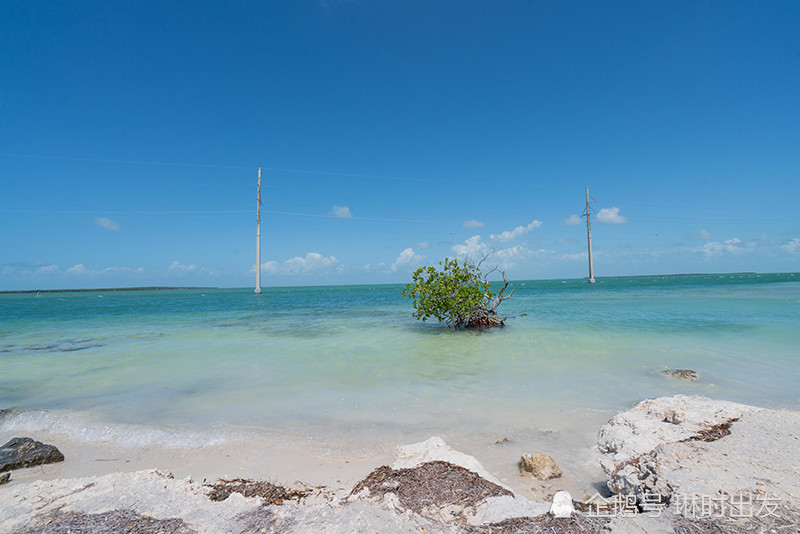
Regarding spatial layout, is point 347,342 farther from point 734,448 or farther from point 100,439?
point 734,448

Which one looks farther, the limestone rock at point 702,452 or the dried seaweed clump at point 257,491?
the dried seaweed clump at point 257,491

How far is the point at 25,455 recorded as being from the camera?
4828 millimetres

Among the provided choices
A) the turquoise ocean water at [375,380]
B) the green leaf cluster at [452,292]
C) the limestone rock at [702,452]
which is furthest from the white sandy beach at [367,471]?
the green leaf cluster at [452,292]

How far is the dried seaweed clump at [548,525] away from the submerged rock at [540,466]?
5.21ft

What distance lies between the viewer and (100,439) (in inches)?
233

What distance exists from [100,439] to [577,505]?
7.11 metres

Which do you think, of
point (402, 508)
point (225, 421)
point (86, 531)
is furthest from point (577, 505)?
point (225, 421)

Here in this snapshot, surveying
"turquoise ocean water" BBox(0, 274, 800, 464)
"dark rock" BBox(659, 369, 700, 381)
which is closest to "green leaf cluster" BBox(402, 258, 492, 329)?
"turquoise ocean water" BBox(0, 274, 800, 464)

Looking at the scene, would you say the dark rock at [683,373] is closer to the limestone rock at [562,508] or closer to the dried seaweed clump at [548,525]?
the limestone rock at [562,508]

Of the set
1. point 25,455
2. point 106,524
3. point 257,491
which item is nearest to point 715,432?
point 257,491

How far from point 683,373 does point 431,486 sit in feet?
27.2

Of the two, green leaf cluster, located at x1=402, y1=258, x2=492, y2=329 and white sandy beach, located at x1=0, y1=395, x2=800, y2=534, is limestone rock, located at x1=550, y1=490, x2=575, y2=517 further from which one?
green leaf cluster, located at x1=402, y1=258, x2=492, y2=329

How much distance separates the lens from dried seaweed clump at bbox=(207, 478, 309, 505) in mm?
3465

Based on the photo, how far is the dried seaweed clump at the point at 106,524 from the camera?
9.36ft
